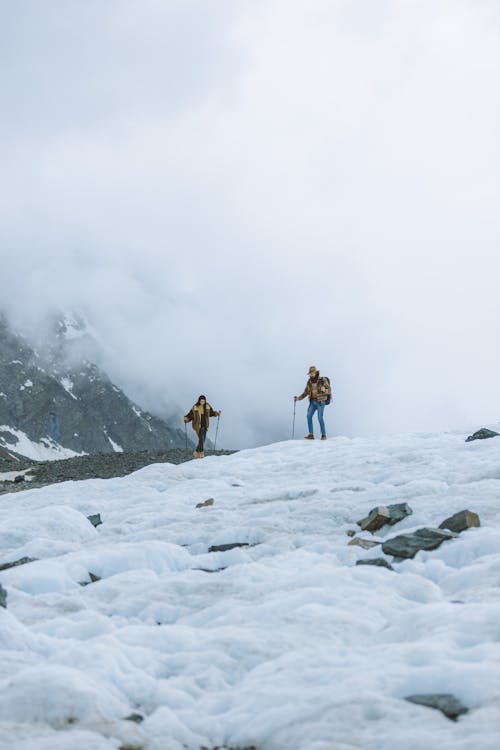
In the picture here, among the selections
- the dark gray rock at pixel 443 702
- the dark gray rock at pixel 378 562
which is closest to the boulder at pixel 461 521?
the dark gray rock at pixel 378 562

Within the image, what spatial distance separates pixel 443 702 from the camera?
4645 millimetres

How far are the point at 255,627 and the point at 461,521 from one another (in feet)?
13.4

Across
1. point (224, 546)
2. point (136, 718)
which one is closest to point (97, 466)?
point (224, 546)

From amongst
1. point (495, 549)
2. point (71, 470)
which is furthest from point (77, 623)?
point (71, 470)

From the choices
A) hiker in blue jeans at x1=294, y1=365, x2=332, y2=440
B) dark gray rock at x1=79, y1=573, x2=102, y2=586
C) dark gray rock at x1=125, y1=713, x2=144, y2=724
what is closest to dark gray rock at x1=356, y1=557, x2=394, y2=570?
dark gray rock at x1=79, y1=573, x2=102, y2=586

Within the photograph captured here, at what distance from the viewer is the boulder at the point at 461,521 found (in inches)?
363

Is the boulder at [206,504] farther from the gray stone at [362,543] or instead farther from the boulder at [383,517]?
the gray stone at [362,543]

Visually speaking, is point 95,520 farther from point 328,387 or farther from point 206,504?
point 328,387

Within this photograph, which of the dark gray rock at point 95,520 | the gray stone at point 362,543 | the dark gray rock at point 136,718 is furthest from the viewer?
the dark gray rock at point 95,520

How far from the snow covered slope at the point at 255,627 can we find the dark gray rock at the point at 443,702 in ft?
0.19

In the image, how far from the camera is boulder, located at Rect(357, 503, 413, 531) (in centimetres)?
1002

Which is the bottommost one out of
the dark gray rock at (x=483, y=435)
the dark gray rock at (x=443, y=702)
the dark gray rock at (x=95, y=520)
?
Result: the dark gray rock at (x=443, y=702)

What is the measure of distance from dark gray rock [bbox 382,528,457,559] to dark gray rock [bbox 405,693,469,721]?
384 centimetres

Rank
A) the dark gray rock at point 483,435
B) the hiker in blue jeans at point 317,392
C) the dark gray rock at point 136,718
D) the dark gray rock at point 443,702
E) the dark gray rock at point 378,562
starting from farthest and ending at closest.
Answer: the hiker in blue jeans at point 317,392 < the dark gray rock at point 483,435 < the dark gray rock at point 378,562 < the dark gray rock at point 136,718 < the dark gray rock at point 443,702
